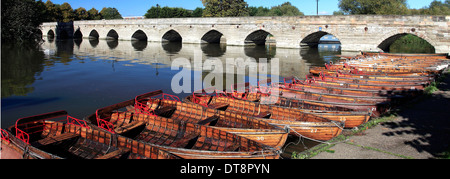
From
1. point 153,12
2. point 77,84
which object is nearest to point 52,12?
point 153,12

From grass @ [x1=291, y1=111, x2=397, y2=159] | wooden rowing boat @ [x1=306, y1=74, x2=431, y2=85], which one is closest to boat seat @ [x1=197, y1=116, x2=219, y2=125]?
grass @ [x1=291, y1=111, x2=397, y2=159]

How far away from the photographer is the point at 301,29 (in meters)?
40.5

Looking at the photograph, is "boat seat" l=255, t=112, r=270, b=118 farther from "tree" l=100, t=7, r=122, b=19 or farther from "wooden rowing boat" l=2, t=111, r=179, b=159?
"tree" l=100, t=7, r=122, b=19

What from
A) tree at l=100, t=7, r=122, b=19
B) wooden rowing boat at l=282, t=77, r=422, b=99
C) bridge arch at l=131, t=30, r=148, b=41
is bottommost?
wooden rowing boat at l=282, t=77, r=422, b=99

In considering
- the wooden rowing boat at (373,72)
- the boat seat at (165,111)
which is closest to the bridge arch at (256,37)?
the wooden rowing boat at (373,72)

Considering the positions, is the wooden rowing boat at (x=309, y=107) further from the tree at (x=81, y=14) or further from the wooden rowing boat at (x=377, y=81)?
the tree at (x=81, y=14)

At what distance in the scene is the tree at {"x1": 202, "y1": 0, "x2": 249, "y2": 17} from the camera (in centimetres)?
6900

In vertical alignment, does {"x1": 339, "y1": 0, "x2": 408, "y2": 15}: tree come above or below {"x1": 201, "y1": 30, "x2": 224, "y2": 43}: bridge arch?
above

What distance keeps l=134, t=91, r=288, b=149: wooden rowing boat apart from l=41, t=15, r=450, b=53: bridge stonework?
30325mm

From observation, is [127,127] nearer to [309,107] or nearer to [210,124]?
[210,124]

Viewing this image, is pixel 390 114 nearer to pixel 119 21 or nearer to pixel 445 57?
pixel 445 57

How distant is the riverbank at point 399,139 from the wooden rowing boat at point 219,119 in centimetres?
120

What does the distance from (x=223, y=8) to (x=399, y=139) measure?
65.3 m
